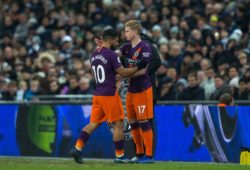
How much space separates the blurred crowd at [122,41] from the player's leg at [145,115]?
3391mm

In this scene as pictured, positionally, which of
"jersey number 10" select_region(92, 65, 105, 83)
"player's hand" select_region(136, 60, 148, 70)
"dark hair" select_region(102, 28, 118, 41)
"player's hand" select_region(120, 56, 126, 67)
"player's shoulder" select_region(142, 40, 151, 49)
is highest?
"dark hair" select_region(102, 28, 118, 41)

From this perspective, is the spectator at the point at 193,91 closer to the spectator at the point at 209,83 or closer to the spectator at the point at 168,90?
the spectator at the point at 209,83

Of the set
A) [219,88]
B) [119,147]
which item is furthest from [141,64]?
[219,88]

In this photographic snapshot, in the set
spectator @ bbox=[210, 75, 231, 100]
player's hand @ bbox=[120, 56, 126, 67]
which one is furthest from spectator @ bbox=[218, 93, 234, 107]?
player's hand @ bbox=[120, 56, 126, 67]

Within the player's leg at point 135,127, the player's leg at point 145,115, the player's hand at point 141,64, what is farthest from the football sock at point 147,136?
the player's hand at point 141,64

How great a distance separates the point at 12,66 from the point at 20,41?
2029mm

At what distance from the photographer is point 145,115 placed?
583 inches

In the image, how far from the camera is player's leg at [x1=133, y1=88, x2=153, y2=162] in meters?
14.8

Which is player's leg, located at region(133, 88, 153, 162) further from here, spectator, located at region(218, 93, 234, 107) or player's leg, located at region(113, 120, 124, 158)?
spectator, located at region(218, 93, 234, 107)

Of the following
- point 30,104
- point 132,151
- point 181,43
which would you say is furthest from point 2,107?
point 181,43

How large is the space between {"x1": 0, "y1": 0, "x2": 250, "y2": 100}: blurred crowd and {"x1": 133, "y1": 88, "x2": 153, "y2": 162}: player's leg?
3.39 meters

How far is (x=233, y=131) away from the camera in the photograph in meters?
17.0

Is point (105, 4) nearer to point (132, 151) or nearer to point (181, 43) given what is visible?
point (181, 43)

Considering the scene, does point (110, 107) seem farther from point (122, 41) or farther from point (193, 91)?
point (193, 91)
